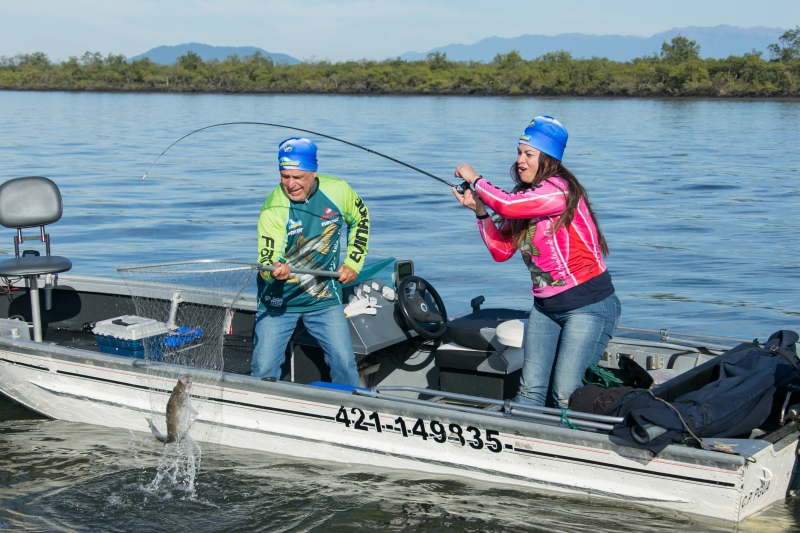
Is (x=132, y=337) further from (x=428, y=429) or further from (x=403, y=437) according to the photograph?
(x=428, y=429)

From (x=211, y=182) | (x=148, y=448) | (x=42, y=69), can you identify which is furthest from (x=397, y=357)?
(x=42, y=69)

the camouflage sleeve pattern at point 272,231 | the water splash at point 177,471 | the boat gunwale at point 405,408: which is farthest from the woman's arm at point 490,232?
the water splash at point 177,471

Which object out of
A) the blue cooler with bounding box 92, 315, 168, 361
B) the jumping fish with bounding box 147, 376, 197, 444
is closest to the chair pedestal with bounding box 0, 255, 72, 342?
the blue cooler with bounding box 92, 315, 168, 361

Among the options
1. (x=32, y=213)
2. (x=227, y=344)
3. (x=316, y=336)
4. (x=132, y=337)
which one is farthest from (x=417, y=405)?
(x=32, y=213)

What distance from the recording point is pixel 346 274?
5.38m

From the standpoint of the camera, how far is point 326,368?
629 cm

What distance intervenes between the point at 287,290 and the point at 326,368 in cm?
108

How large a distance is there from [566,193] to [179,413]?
294cm

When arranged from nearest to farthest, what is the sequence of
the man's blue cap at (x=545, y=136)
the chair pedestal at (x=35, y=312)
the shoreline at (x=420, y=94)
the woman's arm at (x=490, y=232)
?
the man's blue cap at (x=545, y=136) < the woman's arm at (x=490, y=232) < the chair pedestal at (x=35, y=312) < the shoreline at (x=420, y=94)

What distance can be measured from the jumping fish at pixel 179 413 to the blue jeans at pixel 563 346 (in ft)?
7.06

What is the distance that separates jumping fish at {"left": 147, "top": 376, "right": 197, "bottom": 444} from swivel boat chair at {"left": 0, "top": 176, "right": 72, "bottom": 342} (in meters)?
1.68

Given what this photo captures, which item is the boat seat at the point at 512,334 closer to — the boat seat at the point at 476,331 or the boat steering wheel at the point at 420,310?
the boat seat at the point at 476,331

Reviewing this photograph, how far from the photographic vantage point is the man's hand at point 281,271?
5.07 metres

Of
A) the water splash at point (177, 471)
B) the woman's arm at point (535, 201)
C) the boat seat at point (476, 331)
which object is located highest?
the woman's arm at point (535, 201)
